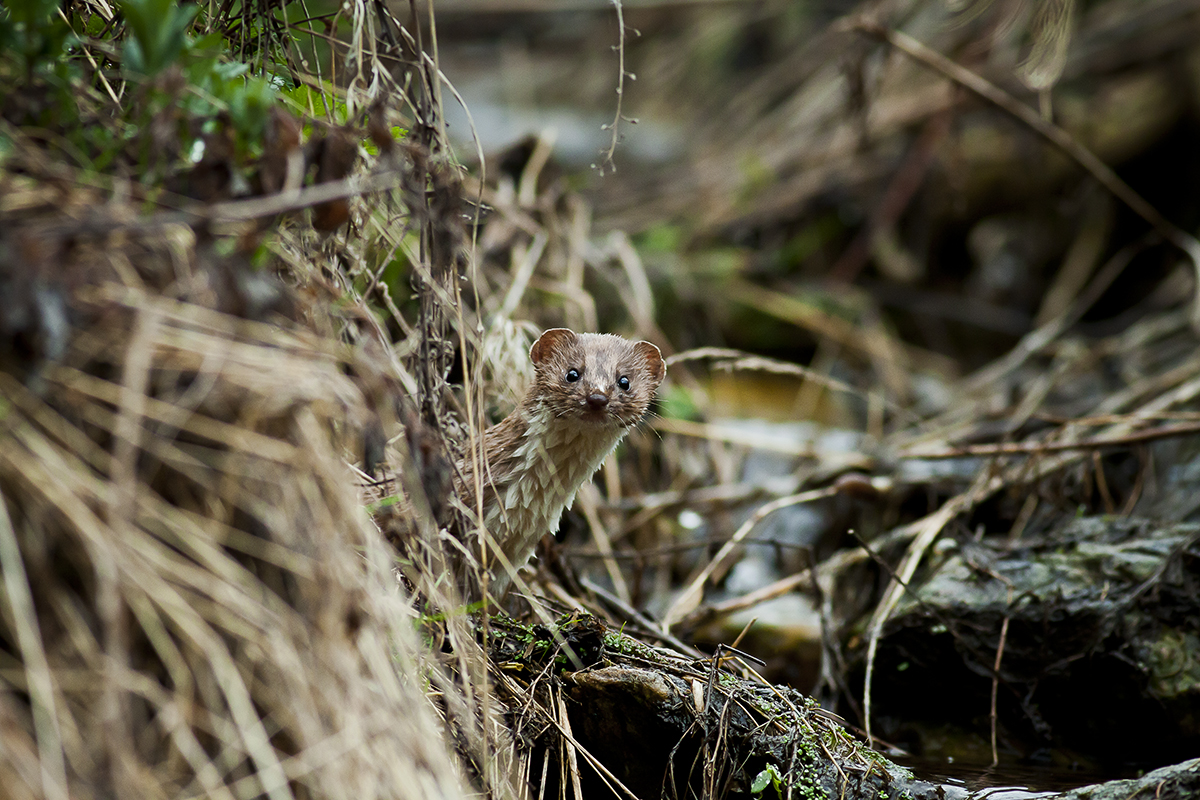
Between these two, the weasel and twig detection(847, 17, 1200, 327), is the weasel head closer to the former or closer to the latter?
the weasel

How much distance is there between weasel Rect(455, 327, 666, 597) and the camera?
327cm

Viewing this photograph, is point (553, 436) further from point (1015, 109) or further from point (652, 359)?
point (1015, 109)

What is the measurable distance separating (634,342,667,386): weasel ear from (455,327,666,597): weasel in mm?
98

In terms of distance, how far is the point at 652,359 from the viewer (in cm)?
367

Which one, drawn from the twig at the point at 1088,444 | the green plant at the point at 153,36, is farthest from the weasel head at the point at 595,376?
the twig at the point at 1088,444

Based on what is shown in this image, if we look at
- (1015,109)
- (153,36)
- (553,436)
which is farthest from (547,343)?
(1015,109)

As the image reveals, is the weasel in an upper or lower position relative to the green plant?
lower

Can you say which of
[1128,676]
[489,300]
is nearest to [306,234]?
[489,300]

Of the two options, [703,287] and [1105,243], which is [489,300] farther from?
[1105,243]

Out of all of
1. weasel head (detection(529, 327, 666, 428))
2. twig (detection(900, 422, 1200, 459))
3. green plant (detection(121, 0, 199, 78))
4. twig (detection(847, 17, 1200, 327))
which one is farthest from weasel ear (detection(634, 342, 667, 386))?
twig (detection(847, 17, 1200, 327))

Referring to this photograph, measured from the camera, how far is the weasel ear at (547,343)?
3484 mm

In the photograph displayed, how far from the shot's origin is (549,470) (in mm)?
3326

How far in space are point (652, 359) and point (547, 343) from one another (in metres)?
0.42

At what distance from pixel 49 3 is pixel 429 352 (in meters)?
1.05
